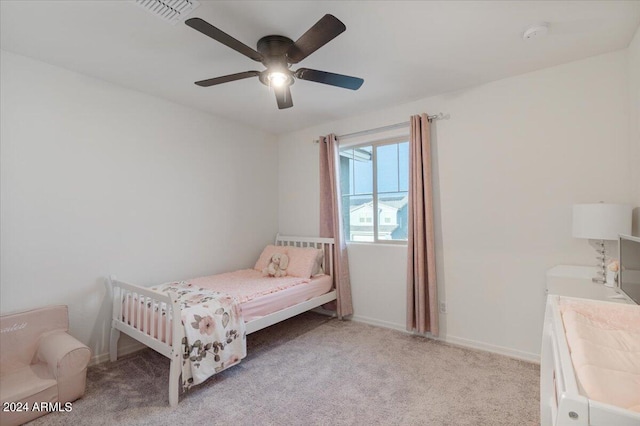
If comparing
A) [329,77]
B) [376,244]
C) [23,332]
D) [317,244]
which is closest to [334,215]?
[317,244]

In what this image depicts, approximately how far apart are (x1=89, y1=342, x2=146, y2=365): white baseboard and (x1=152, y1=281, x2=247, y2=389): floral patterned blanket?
2.78 ft

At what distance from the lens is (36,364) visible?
2.12 meters

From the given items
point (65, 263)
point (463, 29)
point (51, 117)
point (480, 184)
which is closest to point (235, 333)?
point (65, 263)

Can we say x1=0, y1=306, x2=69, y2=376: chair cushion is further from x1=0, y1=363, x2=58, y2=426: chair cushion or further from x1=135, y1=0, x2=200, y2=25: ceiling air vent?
x1=135, y1=0, x2=200, y2=25: ceiling air vent

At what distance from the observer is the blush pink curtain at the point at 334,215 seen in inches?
142

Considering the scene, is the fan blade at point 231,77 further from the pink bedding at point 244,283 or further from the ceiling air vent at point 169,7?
the pink bedding at point 244,283

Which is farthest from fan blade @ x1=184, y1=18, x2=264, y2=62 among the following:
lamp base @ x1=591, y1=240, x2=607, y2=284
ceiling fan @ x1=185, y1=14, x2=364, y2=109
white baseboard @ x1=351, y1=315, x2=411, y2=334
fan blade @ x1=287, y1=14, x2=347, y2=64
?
white baseboard @ x1=351, y1=315, x2=411, y2=334

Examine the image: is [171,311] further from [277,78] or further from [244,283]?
[277,78]

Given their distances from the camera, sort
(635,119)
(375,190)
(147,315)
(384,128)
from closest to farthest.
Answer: (635,119) < (147,315) < (384,128) < (375,190)

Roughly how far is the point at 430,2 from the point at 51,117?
2877 millimetres

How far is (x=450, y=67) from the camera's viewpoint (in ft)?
8.16

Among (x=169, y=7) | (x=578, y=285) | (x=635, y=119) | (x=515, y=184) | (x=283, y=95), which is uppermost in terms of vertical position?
(x=169, y=7)

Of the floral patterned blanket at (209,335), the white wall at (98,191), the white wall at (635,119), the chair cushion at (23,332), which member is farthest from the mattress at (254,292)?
the white wall at (635,119)

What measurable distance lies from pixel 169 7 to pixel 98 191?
1.73 m
